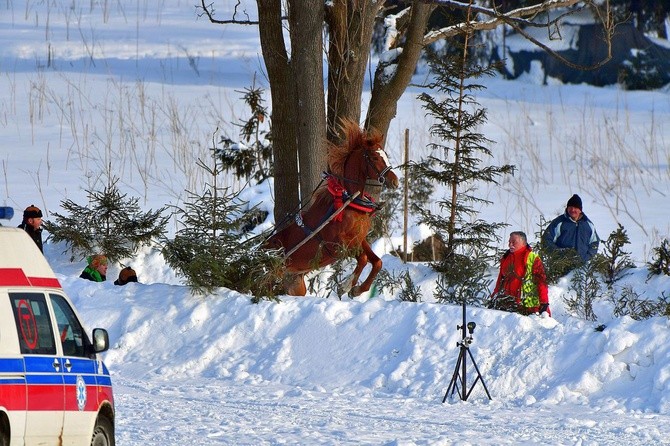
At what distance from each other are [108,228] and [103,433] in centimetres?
943

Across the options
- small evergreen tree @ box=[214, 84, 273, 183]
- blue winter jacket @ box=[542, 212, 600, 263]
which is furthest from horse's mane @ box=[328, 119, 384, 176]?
small evergreen tree @ box=[214, 84, 273, 183]

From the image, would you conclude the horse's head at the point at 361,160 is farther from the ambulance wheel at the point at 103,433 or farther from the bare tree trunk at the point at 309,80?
the ambulance wheel at the point at 103,433

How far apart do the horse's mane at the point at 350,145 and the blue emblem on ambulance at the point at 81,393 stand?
6591 mm

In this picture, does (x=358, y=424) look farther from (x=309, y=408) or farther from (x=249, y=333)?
(x=249, y=333)

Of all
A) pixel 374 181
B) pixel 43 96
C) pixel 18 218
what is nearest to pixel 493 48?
pixel 43 96

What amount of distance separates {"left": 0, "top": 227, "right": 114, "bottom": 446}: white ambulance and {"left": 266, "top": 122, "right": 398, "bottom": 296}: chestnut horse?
5.90 m

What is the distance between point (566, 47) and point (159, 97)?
1120 cm

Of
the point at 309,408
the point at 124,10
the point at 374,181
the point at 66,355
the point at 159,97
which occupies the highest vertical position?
the point at 124,10

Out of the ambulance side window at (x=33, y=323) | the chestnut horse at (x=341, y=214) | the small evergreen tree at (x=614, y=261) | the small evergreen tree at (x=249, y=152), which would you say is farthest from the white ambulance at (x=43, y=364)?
the small evergreen tree at (x=249, y=152)

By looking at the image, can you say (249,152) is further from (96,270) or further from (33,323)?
(33,323)

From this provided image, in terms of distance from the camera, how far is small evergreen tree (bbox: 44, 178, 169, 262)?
1708cm

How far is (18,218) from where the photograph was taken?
2112cm

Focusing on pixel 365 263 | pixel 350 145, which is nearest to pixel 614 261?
pixel 365 263

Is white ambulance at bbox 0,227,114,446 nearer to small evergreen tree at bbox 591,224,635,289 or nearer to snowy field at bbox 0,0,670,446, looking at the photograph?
snowy field at bbox 0,0,670,446
